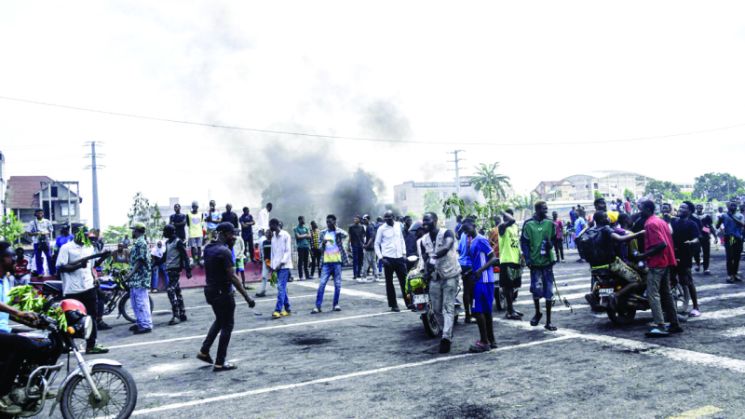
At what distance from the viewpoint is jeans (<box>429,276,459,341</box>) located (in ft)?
23.5

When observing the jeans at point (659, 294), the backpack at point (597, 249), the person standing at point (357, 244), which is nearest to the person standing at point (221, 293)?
the backpack at point (597, 249)

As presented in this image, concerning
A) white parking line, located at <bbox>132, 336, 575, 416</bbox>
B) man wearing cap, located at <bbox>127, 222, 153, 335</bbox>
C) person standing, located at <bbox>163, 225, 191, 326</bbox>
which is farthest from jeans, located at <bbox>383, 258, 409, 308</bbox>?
man wearing cap, located at <bbox>127, 222, 153, 335</bbox>

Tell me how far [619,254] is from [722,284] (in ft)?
15.3

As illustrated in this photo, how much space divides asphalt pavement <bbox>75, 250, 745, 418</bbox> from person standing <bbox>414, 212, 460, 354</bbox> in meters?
0.43

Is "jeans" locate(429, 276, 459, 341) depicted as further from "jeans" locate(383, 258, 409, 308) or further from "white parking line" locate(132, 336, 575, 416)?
"jeans" locate(383, 258, 409, 308)

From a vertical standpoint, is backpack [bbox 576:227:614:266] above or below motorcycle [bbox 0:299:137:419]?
above

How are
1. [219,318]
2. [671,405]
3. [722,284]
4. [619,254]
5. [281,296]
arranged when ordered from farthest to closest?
1. [722,284]
2. [281,296]
3. [619,254]
4. [219,318]
5. [671,405]

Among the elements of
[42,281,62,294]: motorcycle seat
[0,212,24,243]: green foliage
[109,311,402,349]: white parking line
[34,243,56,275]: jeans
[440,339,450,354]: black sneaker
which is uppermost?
[0,212,24,243]: green foliage

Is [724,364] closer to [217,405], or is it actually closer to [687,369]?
[687,369]

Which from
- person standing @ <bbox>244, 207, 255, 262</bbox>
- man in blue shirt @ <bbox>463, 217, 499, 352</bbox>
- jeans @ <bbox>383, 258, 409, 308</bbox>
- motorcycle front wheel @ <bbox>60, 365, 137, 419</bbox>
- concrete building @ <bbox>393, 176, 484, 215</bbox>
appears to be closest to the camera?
motorcycle front wheel @ <bbox>60, 365, 137, 419</bbox>

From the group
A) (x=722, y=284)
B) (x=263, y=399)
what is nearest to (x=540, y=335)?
(x=263, y=399)

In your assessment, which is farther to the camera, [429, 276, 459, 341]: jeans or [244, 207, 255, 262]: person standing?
[244, 207, 255, 262]: person standing

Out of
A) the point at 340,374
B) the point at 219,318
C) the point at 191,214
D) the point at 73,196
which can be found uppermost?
the point at 73,196

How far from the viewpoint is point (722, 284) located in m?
11.6
